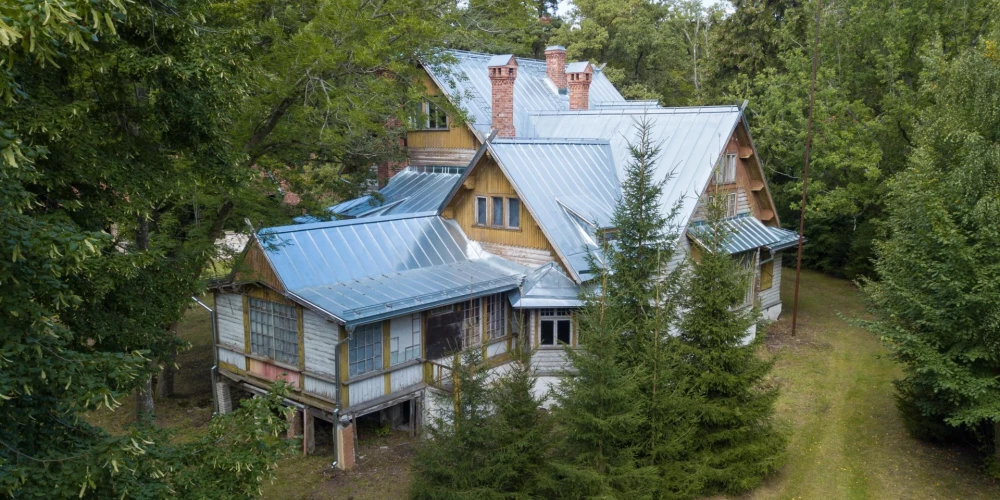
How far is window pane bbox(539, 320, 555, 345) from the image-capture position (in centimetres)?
1825

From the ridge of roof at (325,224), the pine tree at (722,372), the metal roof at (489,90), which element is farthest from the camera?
the metal roof at (489,90)

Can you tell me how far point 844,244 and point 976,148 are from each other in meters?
20.0

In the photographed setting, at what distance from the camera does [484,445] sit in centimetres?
1158

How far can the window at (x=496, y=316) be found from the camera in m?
17.7

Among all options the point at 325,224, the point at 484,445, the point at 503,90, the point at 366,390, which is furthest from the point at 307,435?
the point at 503,90

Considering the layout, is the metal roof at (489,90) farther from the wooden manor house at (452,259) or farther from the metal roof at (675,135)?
the metal roof at (675,135)

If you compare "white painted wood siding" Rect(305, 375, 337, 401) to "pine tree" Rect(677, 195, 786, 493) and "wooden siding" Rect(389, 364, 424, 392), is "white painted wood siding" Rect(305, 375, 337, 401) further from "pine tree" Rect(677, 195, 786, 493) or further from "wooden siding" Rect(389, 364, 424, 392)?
"pine tree" Rect(677, 195, 786, 493)

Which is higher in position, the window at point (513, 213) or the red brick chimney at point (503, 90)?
the red brick chimney at point (503, 90)

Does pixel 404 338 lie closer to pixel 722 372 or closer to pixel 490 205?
pixel 490 205

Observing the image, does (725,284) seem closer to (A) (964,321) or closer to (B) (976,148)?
(A) (964,321)

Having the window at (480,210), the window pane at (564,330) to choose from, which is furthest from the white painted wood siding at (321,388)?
the window at (480,210)

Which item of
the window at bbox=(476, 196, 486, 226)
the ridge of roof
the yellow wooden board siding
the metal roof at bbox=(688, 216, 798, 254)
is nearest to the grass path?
the metal roof at bbox=(688, 216, 798, 254)

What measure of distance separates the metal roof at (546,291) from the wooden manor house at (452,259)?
0.03m

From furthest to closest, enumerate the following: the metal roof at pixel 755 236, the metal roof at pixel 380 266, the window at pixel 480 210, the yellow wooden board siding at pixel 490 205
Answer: the metal roof at pixel 755 236 → the window at pixel 480 210 → the yellow wooden board siding at pixel 490 205 → the metal roof at pixel 380 266
